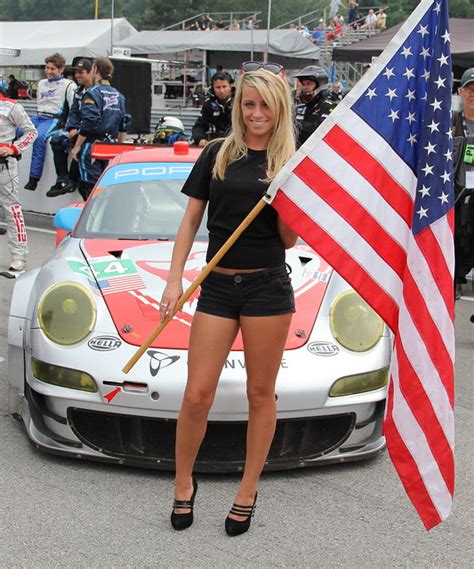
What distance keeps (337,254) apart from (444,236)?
1.30 ft

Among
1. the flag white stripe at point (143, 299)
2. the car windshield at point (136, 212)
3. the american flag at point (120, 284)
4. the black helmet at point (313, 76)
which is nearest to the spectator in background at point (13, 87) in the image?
the black helmet at point (313, 76)

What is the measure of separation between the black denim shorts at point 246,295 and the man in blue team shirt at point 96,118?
7.26 meters

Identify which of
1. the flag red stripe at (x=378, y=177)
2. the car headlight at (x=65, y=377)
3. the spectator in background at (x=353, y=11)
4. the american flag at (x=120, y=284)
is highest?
the spectator in background at (x=353, y=11)

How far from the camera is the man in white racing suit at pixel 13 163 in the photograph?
28.5 ft

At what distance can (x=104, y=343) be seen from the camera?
407 centimetres

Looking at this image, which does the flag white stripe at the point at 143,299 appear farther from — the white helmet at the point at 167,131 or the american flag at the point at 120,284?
the white helmet at the point at 167,131

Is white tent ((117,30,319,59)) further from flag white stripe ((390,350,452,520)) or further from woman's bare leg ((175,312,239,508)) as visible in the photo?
flag white stripe ((390,350,452,520))

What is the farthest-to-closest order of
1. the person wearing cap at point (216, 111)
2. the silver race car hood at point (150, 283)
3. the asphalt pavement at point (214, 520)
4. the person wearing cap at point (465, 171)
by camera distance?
the person wearing cap at point (216, 111), the person wearing cap at point (465, 171), the silver race car hood at point (150, 283), the asphalt pavement at point (214, 520)

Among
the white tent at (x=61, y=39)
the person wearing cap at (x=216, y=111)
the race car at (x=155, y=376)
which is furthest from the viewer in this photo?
the white tent at (x=61, y=39)

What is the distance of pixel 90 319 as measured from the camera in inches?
166

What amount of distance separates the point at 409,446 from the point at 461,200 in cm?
396

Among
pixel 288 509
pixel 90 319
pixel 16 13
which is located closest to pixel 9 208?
pixel 90 319

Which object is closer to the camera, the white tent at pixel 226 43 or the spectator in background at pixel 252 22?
the white tent at pixel 226 43

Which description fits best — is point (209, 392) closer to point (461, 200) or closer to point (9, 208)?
point (461, 200)
